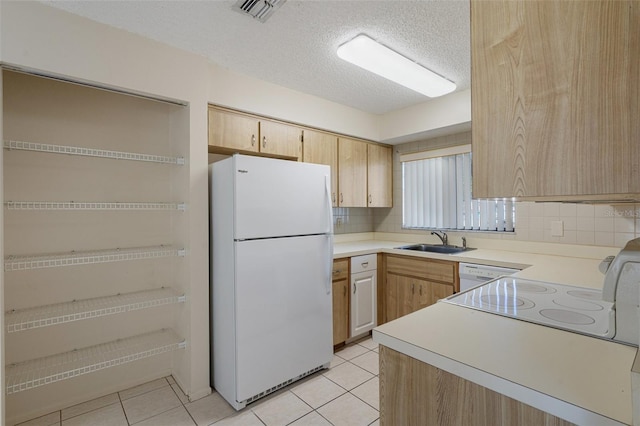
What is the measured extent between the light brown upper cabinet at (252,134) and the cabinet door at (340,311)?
1.22 metres

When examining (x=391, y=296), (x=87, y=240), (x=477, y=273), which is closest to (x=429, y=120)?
(x=477, y=273)

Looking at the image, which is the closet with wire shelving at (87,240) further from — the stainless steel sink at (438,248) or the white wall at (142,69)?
the stainless steel sink at (438,248)

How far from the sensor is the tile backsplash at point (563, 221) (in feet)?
7.39

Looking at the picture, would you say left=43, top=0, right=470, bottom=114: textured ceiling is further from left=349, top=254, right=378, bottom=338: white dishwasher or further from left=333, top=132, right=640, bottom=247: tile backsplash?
left=349, top=254, right=378, bottom=338: white dishwasher

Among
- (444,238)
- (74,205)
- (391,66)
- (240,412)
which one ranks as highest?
(391,66)

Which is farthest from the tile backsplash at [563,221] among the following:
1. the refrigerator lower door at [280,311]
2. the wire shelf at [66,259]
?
the wire shelf at [66,259]

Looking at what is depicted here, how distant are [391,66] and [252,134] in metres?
1.17

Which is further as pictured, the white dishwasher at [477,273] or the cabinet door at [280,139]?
the cabinet door at [280,139]

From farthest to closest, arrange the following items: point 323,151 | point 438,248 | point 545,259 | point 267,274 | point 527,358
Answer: point 438,248
point 323,151
point 545,259
point 267,274
point 527,358

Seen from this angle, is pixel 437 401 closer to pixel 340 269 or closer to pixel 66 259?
pixel 340 269

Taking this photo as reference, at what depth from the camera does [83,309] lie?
1912 millimetres

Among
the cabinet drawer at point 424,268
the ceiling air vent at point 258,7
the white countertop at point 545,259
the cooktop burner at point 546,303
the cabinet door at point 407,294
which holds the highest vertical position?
the ceiling air vent at point 258,7

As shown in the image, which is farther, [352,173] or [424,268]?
[352,173]

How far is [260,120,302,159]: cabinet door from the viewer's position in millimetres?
2555
